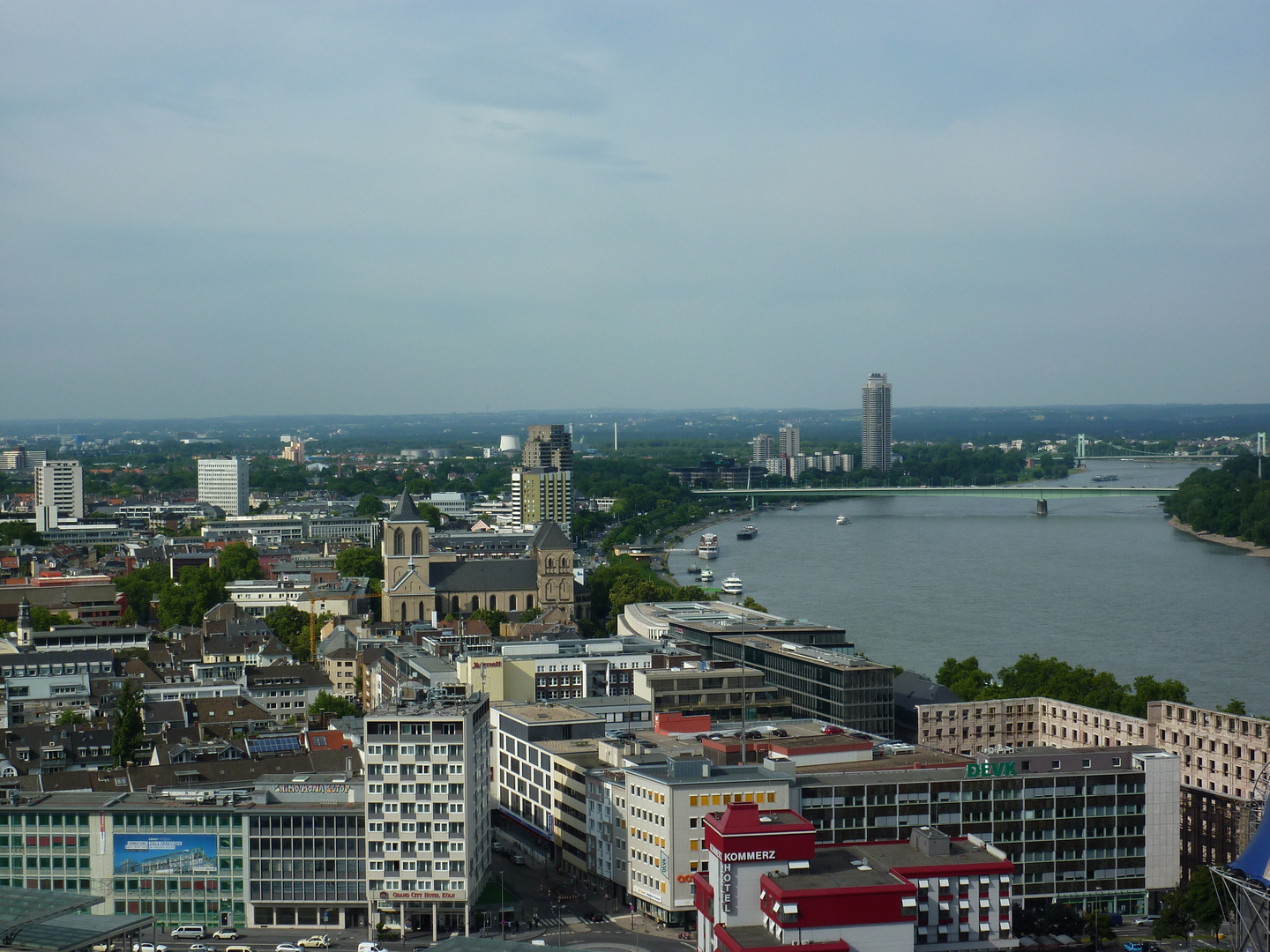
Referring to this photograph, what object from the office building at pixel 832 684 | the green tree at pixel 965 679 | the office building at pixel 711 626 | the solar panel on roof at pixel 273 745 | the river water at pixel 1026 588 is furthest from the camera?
the river water at pixel 1026 588

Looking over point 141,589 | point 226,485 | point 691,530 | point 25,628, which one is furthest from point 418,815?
point 226,485

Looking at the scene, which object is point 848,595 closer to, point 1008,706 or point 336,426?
point 1008,706

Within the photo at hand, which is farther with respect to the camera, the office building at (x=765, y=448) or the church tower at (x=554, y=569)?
the office building at (x=765, y=448)

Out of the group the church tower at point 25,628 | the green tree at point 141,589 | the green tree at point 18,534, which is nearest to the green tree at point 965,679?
the church tower at point 25,628

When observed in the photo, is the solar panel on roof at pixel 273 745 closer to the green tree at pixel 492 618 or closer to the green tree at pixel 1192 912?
the green tree at pixel 1192 912

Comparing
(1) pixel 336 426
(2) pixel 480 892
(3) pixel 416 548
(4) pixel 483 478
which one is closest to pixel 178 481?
(4) pixel 483 478

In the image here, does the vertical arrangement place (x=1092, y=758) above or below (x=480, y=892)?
above
